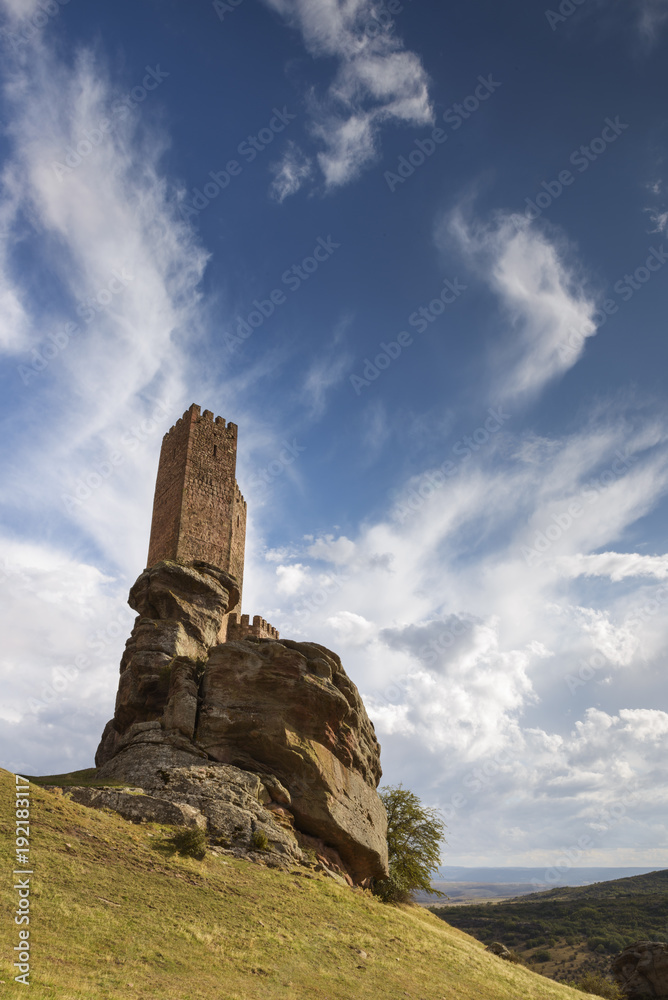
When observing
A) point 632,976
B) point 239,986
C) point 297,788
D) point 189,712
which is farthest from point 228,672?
point 632,976

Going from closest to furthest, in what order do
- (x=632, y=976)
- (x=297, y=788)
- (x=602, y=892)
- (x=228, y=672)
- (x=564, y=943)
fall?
(x=297, y=788) < (x=228, y=672) < (x=632, y=976) < (x=564, y=943) < (x=602, y=892)

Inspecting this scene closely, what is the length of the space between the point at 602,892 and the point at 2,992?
98.1 m

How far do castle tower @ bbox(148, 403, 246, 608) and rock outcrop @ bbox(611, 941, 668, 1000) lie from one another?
3014cm

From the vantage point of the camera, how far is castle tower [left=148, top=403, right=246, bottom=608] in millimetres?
32125

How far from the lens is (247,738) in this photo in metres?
22.2

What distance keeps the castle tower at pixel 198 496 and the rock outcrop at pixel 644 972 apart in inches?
1187

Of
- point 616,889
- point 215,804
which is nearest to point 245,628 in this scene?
point 215,804

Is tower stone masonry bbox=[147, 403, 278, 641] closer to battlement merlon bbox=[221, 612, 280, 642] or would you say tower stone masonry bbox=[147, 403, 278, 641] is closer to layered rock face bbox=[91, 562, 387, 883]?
battlement merlon bbox=[221, 612, 280, 642]

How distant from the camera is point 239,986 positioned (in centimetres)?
1145

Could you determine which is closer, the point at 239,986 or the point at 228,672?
the point at 239,986

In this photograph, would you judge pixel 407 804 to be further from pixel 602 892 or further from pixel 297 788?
pixel 602 892

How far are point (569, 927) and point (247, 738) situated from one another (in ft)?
163

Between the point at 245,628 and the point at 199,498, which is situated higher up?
the point at 199,498

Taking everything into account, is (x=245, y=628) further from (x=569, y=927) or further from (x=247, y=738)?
(x=569, y=927)
